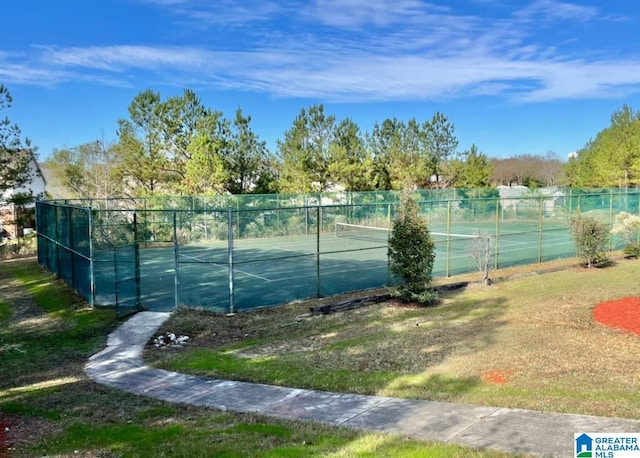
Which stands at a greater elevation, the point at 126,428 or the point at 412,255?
the point at 412,255

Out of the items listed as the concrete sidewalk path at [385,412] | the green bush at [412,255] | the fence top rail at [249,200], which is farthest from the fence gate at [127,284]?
the fence top rail at [249,200]

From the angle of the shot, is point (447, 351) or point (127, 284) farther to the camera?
point (127, 284)

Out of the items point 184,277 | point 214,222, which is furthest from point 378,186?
point 184,277

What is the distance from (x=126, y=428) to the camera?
17.0 feet

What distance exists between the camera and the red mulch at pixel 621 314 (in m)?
9.09

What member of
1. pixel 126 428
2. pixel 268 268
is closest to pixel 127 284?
pixel 268 268

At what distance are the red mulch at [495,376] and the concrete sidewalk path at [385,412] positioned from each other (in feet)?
3.66

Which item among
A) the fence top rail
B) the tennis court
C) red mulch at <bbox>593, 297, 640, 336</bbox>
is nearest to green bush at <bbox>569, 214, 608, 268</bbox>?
the tennis court

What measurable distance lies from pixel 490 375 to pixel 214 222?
18.9m

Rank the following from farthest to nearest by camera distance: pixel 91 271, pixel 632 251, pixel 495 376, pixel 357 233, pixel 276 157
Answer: pixel 276 157
pixel 357 233
pixel 632 251
pixel 91 271
pixel 495 376

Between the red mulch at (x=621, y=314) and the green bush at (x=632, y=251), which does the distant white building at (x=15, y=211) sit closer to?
the red mulch at (x=621, y=314)

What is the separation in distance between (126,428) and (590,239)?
1565 centimetres

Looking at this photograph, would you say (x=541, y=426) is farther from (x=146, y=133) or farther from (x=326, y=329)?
(x=146, y=133)

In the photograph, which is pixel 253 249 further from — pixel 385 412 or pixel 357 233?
pixel 385 412
